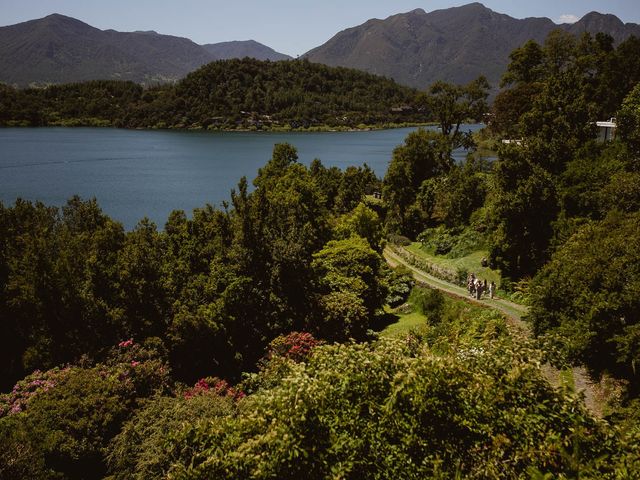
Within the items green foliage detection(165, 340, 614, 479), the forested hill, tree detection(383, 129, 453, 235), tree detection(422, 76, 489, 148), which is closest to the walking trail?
green foliage detection(165, 340, 614, 479)

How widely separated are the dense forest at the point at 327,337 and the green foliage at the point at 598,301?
7cm

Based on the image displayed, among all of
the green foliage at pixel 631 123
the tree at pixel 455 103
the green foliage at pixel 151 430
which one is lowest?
the green foliage at pixel 151 430

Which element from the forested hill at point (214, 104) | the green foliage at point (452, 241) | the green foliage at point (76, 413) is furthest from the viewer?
the forested hill at point (214, 104)

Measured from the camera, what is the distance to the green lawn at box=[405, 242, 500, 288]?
28.4 m

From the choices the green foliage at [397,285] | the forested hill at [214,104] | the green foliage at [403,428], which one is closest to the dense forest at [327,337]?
the green foliage at [403,428]

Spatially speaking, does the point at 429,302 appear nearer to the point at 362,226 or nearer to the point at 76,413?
the point at 362,226

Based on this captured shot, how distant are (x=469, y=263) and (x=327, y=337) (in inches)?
524

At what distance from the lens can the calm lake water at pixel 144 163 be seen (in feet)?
188

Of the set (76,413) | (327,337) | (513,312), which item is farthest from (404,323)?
(76,413)

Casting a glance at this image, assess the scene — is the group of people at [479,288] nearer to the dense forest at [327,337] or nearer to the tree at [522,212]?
the dense forest at [327,337]

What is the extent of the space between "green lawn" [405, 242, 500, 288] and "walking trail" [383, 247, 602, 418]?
1582 millimetres

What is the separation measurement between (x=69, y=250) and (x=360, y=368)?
16098mm

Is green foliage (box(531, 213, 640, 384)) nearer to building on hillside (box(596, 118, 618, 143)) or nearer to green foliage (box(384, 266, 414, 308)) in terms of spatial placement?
green foliage (box(384, 266, 414, 308))

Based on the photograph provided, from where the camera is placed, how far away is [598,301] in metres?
15.1
